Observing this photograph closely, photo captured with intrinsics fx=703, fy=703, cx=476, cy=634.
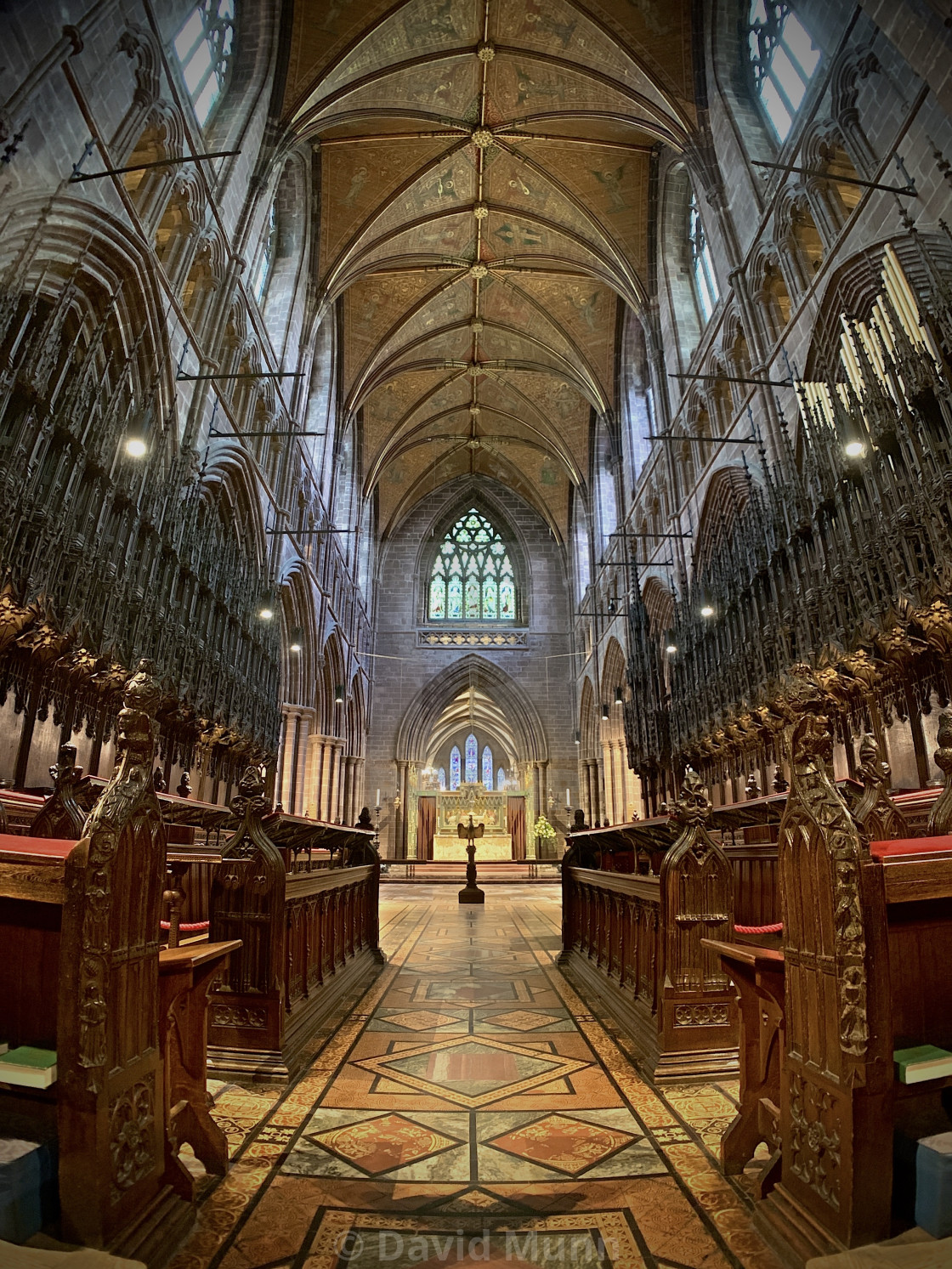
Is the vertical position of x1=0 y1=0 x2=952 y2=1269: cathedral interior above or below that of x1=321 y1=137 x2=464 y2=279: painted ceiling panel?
below

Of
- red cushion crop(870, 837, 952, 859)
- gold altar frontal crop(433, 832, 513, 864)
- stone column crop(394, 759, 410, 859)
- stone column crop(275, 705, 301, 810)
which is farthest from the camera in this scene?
→ gold altar frontal crop(433, 832, 513, 864)

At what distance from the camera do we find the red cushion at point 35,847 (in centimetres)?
185

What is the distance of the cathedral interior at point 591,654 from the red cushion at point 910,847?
0.02 metres

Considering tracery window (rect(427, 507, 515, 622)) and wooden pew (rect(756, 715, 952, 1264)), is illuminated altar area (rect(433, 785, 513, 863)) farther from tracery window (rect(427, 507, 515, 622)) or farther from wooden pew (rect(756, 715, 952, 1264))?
wooden pew (rect(756, 715, 952, 1264))

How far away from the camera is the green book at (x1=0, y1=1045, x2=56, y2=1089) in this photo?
168 cm

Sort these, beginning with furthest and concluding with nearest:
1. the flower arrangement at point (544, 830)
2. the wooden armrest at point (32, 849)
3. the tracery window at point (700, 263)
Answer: the flower arrangement at point (544, 830) → the tracery window at point (700, 263) → the wooden armrest at point (32, 849)

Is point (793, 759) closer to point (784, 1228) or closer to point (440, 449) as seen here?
point (784, 1228)

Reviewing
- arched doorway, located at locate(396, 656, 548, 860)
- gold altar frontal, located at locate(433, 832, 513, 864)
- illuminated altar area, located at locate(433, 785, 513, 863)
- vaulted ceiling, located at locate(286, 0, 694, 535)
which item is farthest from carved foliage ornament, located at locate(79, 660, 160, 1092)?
illuminated altar area, located at locate(433, 785, 513, 863)

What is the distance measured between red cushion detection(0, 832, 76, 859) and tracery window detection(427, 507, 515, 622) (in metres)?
24.8

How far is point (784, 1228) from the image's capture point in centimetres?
184

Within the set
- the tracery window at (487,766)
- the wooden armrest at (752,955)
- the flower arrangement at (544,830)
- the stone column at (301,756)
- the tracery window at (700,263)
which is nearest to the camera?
the wooden armrest at (752,955)

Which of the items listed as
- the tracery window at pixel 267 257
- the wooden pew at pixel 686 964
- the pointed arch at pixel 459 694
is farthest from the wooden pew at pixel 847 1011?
the pointed arch at pixel 459 694

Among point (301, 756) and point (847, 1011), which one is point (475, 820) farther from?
point (847, 1011)

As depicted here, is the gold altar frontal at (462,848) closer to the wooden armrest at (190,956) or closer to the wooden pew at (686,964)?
the wooden pew at (686,964)
